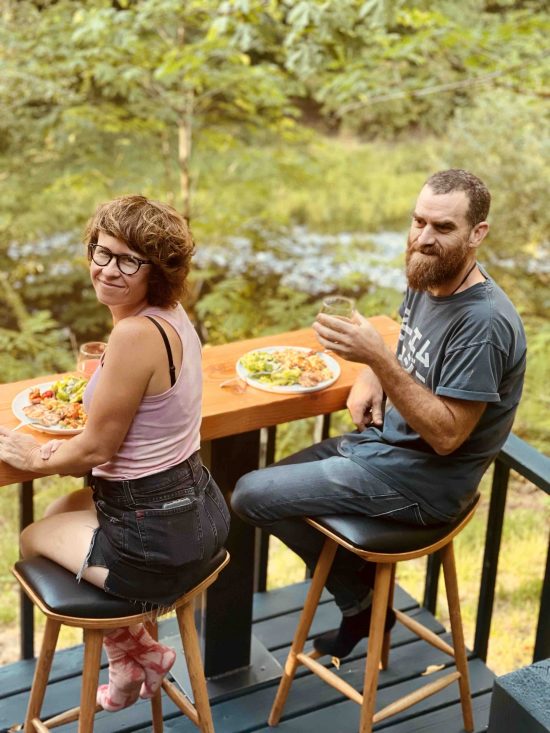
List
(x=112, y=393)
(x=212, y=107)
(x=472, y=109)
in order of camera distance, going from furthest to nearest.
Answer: (x=472, y=109), (x=212, y=107), (x=112, y=393)

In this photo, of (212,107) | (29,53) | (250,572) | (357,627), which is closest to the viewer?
(357,627)

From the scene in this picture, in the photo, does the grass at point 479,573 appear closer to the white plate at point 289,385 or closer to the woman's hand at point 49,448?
the white plate at point 289,385

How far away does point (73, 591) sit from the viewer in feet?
5.90

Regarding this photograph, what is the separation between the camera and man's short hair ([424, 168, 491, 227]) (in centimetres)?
197

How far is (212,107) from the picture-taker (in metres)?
6.42

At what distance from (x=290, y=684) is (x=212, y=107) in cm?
495

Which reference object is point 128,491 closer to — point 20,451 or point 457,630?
point 20,451

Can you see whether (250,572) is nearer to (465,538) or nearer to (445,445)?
(445,445)

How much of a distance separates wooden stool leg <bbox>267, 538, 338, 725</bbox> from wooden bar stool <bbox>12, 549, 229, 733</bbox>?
0.30 m

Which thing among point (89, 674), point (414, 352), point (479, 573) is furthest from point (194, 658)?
point (479, 573)

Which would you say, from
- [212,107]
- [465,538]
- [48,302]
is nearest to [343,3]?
[212,107]

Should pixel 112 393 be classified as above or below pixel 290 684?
above

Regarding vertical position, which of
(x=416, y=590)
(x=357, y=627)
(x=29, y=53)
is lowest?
(x=416, y=590)

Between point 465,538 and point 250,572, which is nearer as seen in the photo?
point 250,572
